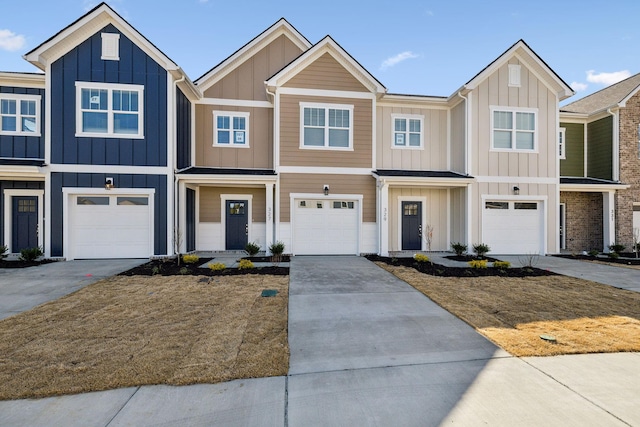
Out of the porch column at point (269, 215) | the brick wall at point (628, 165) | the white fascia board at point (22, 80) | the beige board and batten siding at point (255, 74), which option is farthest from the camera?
the brick wall at point (628, 165)

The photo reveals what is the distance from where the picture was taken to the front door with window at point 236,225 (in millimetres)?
13016

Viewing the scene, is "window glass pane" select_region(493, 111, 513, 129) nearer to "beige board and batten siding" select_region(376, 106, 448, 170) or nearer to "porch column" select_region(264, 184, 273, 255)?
"beige board and batten siding" select_region(376, 106, 448, 170)

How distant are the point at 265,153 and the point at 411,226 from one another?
6680mm

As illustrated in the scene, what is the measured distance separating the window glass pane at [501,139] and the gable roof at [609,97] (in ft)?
17.1

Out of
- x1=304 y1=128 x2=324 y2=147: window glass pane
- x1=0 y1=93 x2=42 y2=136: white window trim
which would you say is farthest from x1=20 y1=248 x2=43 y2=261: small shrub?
x1=304 y1=128 x2=324 y2=147: window glass pane

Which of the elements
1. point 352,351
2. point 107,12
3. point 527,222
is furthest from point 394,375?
point 107,12

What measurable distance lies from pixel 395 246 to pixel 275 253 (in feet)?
16.8

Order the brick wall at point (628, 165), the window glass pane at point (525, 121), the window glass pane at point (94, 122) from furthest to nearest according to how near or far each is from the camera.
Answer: the brick wall at point (628, 165)
the window glass pane at point (525, 121)
the window glass pane at point (94, 122)

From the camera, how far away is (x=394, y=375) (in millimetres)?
3314

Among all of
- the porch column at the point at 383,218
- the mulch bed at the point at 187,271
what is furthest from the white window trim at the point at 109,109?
the porch column at the point at 383,218

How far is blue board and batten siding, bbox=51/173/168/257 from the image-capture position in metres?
10.4

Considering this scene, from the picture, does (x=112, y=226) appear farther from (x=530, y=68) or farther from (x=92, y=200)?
(x=530, y=68)

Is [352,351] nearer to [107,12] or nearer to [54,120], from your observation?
[54,120]

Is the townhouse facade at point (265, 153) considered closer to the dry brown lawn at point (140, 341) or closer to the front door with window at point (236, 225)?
the front door with window at point (236, 225)
